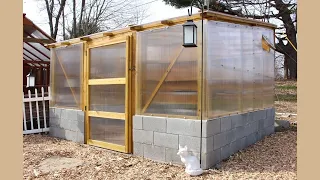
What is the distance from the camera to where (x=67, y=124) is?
261 inches

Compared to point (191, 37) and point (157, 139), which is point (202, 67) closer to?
point (191, 37)

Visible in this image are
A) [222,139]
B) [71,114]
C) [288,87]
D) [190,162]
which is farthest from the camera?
[288,87]

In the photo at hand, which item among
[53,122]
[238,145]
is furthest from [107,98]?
[238,145]

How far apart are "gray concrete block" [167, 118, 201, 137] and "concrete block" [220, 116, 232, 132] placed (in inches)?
18.3

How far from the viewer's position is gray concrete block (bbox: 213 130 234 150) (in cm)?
430

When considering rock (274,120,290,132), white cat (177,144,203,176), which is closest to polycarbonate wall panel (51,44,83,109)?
white cat (177,144,203,176)

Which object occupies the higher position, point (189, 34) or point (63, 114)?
point (189, 34)

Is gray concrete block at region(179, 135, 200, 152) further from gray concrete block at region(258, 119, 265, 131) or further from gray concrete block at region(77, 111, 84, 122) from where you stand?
gray concrete block at region(77, 111, 84, 122)

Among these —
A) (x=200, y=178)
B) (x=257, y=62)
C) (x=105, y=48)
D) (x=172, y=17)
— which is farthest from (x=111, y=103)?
(x=257, y=62)

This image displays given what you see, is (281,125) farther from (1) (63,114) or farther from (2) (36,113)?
(2) (36,113)

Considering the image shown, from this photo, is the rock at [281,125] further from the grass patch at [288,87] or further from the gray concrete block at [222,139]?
the grass patch at [288,87]

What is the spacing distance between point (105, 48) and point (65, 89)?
173 centimetres

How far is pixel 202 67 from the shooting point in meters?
4.16

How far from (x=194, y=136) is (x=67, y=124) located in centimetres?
347
